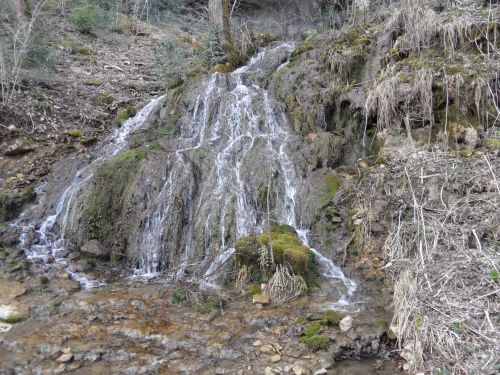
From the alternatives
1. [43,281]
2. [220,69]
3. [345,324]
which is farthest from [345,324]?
[220,69]

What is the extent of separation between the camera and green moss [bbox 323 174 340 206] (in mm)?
6738

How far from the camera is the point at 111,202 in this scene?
725 cm

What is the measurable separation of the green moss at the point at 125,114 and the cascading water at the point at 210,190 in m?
1.19

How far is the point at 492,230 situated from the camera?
4.73m

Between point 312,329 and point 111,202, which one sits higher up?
point 111,202

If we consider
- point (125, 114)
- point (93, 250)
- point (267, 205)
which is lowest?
point (93, 250)

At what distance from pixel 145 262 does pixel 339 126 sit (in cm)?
458

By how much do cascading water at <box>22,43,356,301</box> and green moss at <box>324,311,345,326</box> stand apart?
0.80 meters

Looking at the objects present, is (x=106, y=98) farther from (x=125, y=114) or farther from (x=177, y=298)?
(x=177, y=298)

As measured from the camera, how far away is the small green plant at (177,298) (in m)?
5.33

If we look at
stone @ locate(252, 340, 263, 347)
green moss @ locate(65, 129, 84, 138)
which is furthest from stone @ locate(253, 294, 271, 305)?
green moss @ locate(65, 129, 84, 138)

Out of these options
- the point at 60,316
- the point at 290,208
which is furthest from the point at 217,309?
the point at 290,208

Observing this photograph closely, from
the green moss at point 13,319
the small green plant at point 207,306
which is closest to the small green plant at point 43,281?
the green moss at point 13,319

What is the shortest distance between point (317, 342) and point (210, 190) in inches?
142
